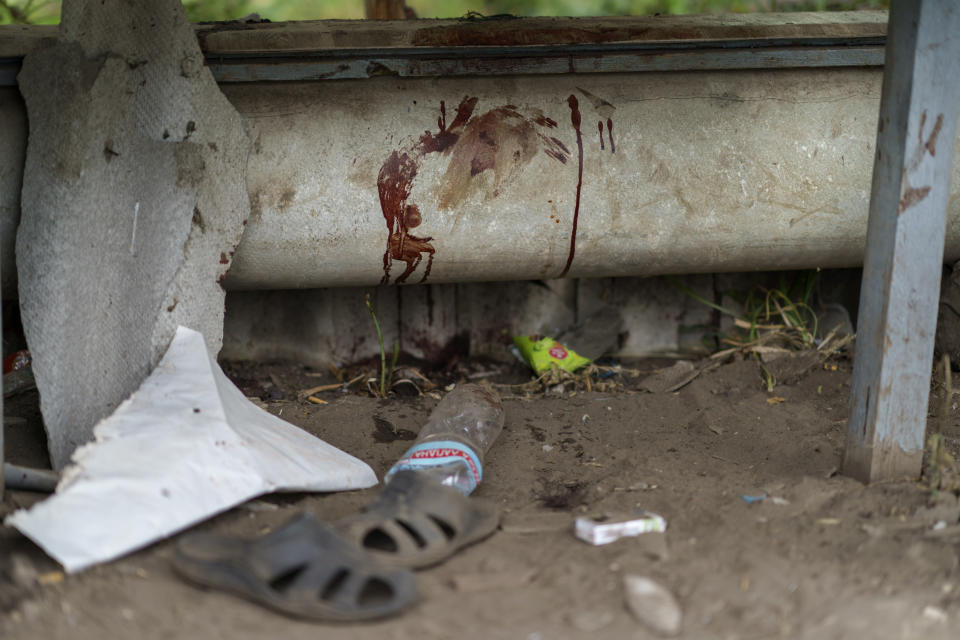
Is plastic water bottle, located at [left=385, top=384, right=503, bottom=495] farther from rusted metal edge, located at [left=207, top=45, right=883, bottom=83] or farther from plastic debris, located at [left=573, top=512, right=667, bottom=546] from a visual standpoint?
rusted metal edge, located at [left=207, top=45, right=883, bottom=83]

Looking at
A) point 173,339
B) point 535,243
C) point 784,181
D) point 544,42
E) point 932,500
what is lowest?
point 932,500

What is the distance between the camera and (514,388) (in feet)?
10.9

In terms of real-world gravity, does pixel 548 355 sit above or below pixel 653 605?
below

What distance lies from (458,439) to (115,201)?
1.14 meters

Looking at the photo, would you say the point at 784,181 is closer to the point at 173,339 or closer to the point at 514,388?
the point at 514,388

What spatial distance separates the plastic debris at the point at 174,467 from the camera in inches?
66.7

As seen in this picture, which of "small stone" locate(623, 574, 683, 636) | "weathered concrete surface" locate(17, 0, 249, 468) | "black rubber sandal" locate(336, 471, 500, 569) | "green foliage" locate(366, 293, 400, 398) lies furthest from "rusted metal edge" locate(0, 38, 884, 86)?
"small stone" locate(623, 574, 683, 636)

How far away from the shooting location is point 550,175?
2.77 meters

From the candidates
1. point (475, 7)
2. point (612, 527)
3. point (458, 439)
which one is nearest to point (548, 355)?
point (458, 439)

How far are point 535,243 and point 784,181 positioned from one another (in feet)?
2.84

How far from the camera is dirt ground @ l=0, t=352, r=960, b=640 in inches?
61.0

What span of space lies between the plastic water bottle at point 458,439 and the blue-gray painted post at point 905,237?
0.99 metres

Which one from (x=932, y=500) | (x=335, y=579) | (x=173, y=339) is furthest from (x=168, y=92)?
(x=932, y=500)

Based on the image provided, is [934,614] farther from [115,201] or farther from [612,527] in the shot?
[115,201]
